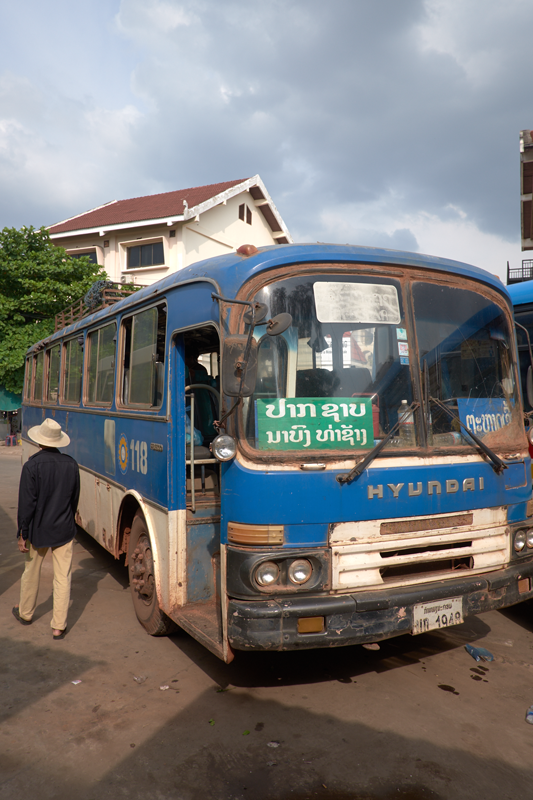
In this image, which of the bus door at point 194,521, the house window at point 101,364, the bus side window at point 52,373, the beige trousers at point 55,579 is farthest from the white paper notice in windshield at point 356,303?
the bus side window at point 52,373

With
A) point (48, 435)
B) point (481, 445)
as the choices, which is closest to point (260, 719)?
point (481, 445)

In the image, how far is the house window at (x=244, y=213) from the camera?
26.6 m

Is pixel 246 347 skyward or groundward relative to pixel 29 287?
groundward

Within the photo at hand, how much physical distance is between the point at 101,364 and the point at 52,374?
315 centimetres

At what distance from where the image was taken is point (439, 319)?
12.8 ft

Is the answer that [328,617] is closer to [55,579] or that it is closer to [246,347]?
[246,347]

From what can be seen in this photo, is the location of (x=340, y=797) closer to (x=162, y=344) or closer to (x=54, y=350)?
(x=162, y=344)

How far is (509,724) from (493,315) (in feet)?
8.68

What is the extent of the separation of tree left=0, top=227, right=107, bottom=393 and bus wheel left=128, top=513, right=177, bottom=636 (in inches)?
673

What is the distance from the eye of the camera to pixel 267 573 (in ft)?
11.1

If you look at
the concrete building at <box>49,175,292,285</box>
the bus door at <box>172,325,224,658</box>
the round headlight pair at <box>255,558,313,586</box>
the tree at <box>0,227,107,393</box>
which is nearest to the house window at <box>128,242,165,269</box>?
the concrete building at <box>49,175,292,285</box>

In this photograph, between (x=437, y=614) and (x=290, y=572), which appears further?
(x=437, y=614)

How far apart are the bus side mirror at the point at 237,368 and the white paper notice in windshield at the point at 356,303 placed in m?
0.57

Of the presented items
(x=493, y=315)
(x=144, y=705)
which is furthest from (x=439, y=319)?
(x=144, y=705)
